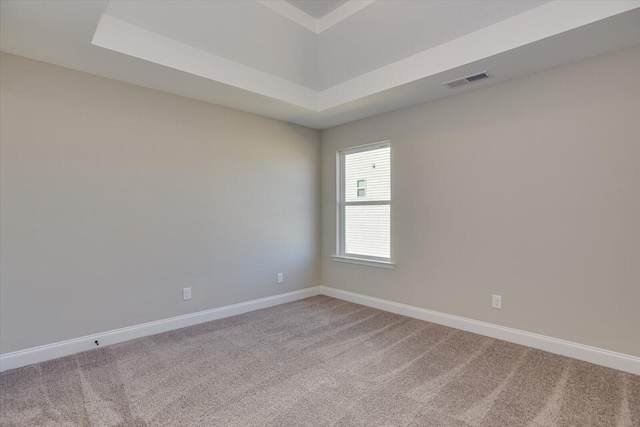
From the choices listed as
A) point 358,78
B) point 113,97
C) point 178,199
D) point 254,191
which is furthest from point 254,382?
point 358,78

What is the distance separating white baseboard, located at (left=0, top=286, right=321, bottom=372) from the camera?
2.49 meters

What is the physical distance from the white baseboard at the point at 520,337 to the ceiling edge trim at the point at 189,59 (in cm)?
256

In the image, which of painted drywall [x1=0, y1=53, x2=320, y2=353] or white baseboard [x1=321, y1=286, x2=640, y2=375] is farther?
painted drywall [x1=0, y1=53, x2=320, y2=353]

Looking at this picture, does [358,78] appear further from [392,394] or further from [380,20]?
[392,394]

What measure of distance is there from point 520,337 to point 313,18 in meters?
3.51

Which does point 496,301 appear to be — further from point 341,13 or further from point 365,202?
point 341,13

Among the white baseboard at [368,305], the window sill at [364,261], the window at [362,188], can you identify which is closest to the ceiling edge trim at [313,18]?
the window at [362,188]

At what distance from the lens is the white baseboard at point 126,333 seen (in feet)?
8.18

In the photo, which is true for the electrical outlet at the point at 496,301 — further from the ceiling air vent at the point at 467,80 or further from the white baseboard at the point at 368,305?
the ceiling air vent at the point at 467,80

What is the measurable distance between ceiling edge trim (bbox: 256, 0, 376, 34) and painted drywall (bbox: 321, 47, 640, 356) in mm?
1239

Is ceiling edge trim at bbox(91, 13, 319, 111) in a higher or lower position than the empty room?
higher

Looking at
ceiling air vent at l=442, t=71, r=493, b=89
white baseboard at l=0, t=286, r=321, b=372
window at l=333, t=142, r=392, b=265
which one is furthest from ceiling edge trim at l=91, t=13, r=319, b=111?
white baseboard at l=0, t=286, r=321, b=372

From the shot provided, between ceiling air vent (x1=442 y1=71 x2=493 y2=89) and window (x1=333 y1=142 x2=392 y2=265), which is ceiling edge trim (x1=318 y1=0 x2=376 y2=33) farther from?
window (x1=333 y1=142 x2=392 y2=265)

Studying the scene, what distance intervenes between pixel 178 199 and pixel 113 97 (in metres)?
1.07
